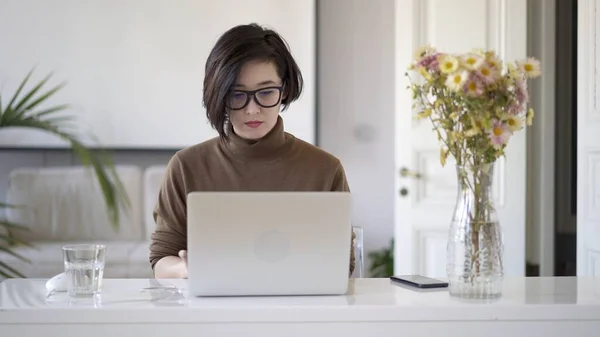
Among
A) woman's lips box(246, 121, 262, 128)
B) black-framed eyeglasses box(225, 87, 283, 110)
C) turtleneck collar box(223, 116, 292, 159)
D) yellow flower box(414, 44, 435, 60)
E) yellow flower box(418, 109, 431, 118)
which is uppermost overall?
yellow flower box(414, 44, 435, 60)

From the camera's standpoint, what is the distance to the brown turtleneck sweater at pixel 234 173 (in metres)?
2.15

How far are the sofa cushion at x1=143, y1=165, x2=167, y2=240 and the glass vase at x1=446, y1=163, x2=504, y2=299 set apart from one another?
10.6 ft

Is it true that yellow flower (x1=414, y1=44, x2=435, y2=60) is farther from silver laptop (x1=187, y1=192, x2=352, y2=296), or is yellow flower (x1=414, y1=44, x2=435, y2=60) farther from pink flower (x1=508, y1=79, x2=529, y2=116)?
silver laptop (x1=187, y1=192, x2=352, y2=296)

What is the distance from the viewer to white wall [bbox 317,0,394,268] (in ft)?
15.6

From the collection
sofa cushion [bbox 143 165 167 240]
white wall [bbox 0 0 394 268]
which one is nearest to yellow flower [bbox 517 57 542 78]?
white wall [bbox 0 0 394 268]

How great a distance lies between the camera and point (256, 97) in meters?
2.04

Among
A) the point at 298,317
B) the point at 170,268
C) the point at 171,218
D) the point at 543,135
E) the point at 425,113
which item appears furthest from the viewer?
the point at 543,135

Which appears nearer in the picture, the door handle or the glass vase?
the glass vase

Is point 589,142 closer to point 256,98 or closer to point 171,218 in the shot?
point 256,98

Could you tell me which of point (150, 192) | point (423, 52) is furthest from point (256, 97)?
point (150, 192)

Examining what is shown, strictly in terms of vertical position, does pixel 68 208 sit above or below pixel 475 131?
below

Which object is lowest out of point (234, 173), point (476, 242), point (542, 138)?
point (476, 242)

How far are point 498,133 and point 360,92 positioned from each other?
10.7 ft

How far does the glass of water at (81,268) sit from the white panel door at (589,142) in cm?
253
